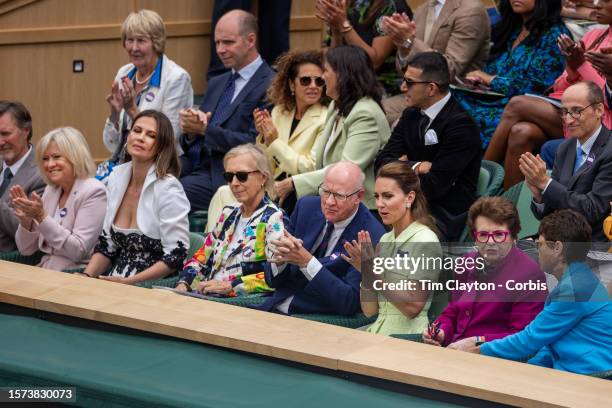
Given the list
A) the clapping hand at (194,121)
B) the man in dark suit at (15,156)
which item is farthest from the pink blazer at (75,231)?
the clapping hand at (194,121)

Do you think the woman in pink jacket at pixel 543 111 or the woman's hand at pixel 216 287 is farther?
the woman in pink jacket at pixel 543 111

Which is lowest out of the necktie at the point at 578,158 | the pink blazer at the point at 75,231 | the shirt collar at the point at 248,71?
the pink blazer at the point at 75,231

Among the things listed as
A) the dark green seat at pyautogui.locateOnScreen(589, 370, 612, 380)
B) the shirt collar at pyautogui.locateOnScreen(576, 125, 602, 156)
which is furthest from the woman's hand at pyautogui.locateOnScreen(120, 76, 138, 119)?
the dark green seat at pyautogui.locateOnScreen(589, 370, 612, 380)

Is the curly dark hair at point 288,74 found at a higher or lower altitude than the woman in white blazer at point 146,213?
higher

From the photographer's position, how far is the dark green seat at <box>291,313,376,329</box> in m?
4.16

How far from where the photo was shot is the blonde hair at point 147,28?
240 inches

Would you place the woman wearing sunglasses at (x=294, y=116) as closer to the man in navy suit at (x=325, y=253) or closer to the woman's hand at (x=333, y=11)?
the woman's hand at (x=333, y=11)

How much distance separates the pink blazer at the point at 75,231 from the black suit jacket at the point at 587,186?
1.92 metres

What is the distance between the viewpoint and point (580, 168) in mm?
4457

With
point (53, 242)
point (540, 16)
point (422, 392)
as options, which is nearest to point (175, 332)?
point (422, 392)

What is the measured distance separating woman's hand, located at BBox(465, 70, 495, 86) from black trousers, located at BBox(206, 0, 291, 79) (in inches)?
71.0

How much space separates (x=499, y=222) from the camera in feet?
12.6

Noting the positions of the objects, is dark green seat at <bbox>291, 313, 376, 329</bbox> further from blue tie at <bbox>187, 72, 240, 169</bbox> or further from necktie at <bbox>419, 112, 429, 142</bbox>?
blue tie at <bbox>187, 72, 240, 169</bbox>

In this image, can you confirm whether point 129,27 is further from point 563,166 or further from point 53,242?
point 563,166
